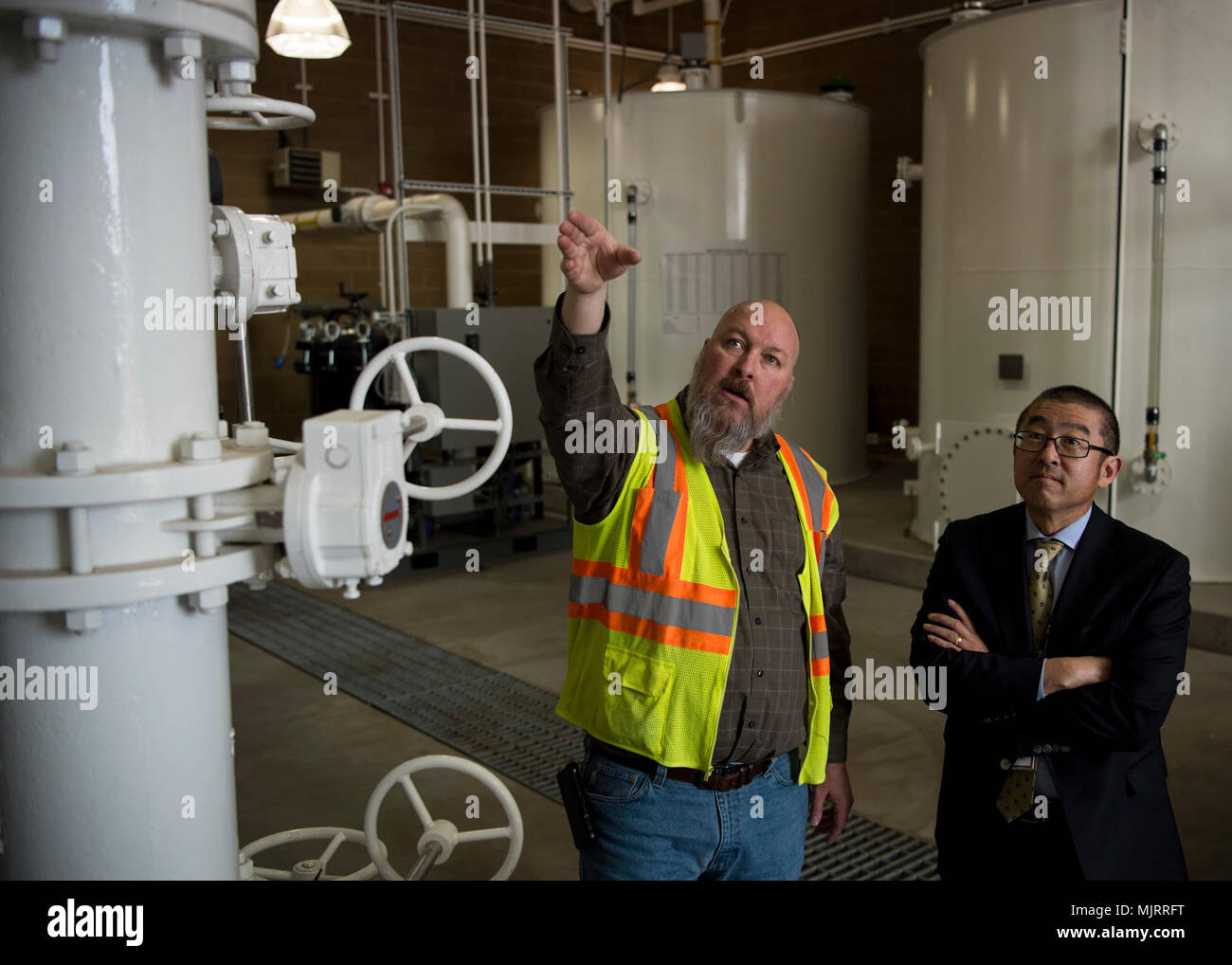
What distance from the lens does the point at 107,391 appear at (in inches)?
47.5

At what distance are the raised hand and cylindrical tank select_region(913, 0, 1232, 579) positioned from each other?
3.94 metres

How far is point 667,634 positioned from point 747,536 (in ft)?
0.71

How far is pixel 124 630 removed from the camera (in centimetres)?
124

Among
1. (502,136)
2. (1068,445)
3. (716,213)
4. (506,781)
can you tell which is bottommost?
(506,781)

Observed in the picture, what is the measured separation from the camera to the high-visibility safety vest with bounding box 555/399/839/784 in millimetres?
1723

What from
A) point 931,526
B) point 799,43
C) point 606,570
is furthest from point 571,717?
point 799,43

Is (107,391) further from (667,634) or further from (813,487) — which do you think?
(813,487)

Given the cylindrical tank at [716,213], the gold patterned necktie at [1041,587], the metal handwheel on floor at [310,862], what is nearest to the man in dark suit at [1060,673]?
the gold patterned necktie at [1041,587]

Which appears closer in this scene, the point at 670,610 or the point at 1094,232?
the point at 670,610

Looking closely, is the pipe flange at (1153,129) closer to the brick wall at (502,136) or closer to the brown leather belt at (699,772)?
the brown leather belt at (699,772)

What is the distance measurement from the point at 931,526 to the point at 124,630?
522 centimetres

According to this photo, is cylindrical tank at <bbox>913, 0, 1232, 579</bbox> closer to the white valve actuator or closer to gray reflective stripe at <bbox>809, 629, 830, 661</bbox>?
gray reflective stripe at <bbox>809, 629, 830, 661</bbox>

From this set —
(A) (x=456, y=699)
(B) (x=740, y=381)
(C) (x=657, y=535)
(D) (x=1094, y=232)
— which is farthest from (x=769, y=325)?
(D) (x=1094, y=232)

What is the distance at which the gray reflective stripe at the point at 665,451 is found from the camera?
1815mm
